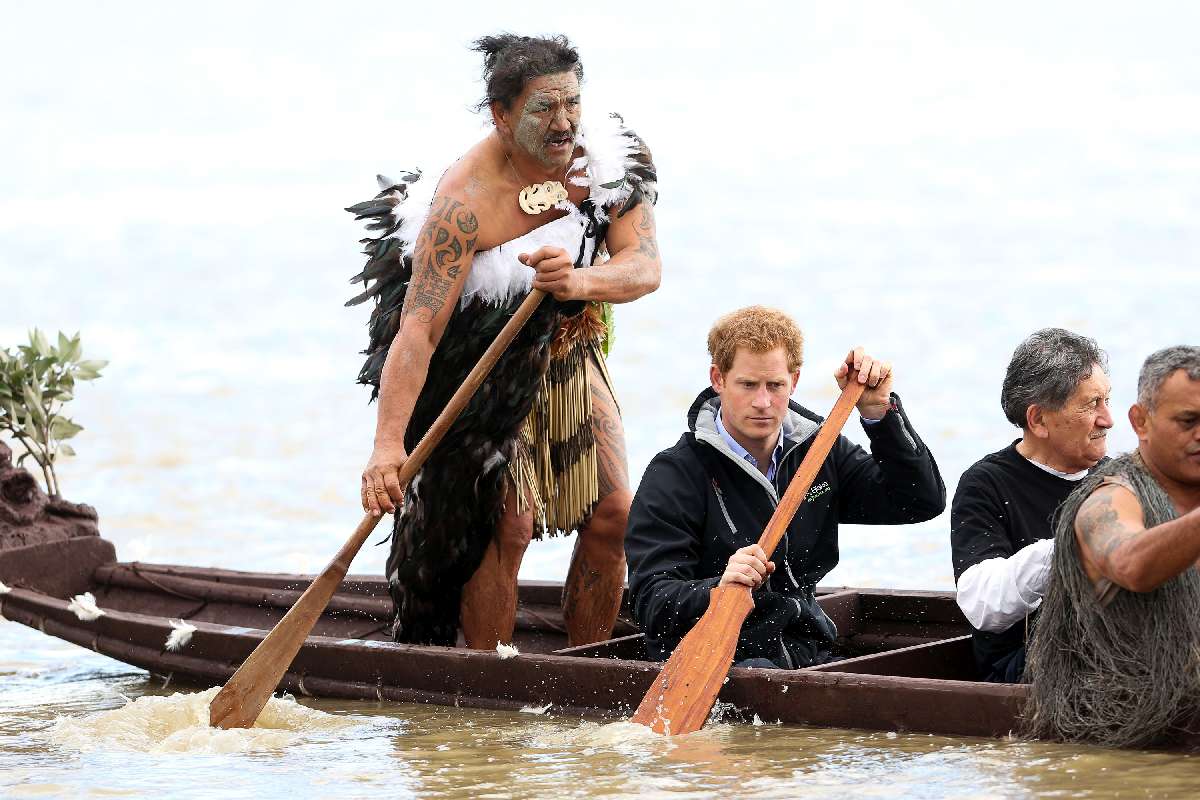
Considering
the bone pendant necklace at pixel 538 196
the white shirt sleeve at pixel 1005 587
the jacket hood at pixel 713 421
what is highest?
the bone pendant necklace at pixel 538 196

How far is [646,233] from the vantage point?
5.44 metres

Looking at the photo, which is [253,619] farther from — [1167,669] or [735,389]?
[1167,669]

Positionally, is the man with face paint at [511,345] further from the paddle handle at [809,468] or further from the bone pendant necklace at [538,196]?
the paddle handle at [809,468]

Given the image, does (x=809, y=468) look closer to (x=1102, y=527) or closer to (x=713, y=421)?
(x=713, y=421)

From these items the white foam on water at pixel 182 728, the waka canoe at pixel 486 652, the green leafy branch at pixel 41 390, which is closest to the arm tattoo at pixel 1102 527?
the waka canoe at pixel 486 652

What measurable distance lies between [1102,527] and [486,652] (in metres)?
1.82

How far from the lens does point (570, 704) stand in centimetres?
496

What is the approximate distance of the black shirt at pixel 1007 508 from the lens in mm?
4645

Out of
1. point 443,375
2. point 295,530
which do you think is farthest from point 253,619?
point 295,530

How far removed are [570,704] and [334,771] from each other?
71cm

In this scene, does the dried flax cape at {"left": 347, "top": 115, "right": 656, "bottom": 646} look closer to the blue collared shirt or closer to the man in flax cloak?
the blue collared shirt

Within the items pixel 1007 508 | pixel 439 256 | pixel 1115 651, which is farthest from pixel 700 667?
pixel 439 256

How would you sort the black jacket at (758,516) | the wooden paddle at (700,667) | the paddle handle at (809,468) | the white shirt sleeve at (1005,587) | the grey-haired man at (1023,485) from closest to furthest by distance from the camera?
the white shirt sleeve at (1005,587) < the grey-haired man at (1023,485) < the wooden paddle at (700,667) < the paddle handle at (809,468) < the black jacket at (758,516)

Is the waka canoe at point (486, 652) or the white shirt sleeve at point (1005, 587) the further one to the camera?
the waka canoe at point (486, 652)
